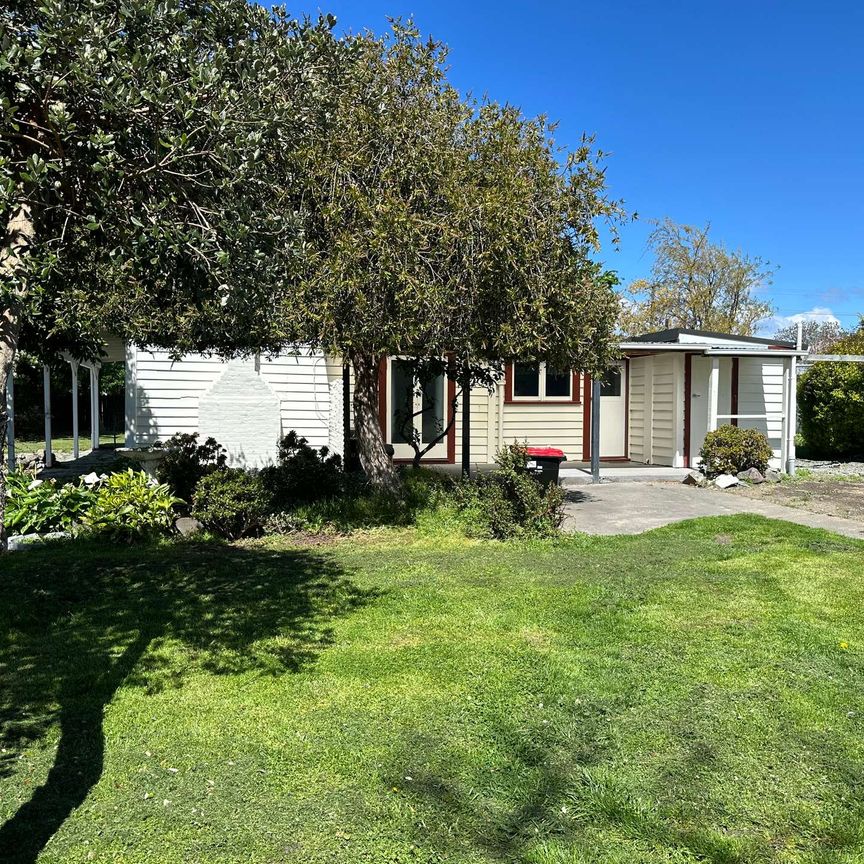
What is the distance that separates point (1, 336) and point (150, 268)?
35.8 inches

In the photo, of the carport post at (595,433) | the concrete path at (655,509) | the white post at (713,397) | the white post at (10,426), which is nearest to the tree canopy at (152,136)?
the white post at (10,426)

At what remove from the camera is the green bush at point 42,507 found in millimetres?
7617

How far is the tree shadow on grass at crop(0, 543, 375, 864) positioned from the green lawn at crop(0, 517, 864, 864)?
0.7 inches

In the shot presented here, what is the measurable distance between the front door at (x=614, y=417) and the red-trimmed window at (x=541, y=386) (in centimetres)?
100

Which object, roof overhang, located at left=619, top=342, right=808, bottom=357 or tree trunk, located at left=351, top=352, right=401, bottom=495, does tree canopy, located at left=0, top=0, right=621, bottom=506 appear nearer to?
tree trunk, located at left=351, top=352, right=401, bottom=495

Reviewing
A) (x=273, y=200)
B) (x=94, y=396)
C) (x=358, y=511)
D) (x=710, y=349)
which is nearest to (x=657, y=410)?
(x=710, y=349)

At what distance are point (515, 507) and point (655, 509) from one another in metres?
2.81

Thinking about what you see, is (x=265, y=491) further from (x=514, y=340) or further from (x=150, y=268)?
(x=150, y=268)

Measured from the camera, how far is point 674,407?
14.1 metres

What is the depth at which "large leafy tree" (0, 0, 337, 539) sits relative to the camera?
3002 millimetres

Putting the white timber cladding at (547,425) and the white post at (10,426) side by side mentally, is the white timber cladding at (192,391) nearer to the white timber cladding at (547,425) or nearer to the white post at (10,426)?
the white post at (10,426)

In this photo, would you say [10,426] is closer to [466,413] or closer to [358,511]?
[358,511]

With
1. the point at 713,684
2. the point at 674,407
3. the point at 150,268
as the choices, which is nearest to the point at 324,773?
the point at 713,684

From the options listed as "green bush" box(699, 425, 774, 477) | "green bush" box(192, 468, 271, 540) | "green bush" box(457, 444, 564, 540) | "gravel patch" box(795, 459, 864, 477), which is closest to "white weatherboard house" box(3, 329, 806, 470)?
"green bush" box(699, 425, 774, 477)
